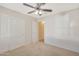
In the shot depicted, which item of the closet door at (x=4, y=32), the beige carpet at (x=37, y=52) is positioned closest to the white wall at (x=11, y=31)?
the closet door at (x=4, y=32)

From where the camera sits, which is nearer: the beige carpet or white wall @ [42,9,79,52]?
the beige carpet

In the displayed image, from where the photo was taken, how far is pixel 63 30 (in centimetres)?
307

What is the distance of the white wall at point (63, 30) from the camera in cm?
270

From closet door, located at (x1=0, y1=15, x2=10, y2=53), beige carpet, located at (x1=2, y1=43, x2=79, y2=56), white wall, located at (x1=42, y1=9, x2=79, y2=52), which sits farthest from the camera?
white wall, located at (x1=42, y1=9, x2=79, y2=52)

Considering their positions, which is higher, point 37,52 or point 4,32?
point 4,32

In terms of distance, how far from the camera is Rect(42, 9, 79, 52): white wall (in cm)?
270

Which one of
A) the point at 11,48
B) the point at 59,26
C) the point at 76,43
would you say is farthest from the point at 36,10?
the point at 76,43

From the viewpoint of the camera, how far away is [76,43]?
105 inches

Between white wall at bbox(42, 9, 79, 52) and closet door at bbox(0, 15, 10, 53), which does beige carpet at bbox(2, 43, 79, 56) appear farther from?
white wall at bbox(42, 9, 79, 52)

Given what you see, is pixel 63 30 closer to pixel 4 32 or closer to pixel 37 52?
pixel 37 52

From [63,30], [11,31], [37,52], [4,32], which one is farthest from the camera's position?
[63,30]

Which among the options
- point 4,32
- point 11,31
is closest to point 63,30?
point 11,31

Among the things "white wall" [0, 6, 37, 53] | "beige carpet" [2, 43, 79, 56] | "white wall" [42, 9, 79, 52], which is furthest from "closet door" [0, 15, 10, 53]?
"white wall" [42, 9, 79, 52]

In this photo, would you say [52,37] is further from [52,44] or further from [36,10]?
[36,10]
